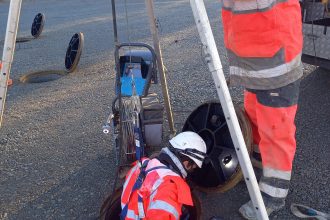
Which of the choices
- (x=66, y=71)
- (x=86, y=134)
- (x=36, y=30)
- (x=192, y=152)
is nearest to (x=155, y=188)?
(x=192, y=152)

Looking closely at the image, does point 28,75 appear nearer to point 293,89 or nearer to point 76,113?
point 76,113

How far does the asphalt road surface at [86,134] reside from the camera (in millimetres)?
3176

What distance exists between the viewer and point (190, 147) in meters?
2.81

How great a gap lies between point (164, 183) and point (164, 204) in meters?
0.15

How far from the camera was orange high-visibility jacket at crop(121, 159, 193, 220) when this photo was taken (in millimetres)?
2391

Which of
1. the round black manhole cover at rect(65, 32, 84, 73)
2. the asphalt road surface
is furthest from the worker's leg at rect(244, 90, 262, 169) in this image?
the round black manhole cover at rect(65, 32, 84, 73)

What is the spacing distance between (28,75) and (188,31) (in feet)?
13.6

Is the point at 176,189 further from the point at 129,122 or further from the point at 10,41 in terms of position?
the point at 10,41

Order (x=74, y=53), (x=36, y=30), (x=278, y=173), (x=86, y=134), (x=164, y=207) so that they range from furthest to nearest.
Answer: (x=36, y=30) → (x=74, y=53) → (x=86, y=134) → (x=278, y=173) → (x=164, y=207)

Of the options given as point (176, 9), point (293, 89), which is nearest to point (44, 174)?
point (293, 89)

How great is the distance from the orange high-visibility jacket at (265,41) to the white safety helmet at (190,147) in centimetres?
58

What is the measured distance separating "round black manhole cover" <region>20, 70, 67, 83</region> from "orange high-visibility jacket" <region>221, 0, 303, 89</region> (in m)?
4.71

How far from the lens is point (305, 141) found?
3820 millimetres

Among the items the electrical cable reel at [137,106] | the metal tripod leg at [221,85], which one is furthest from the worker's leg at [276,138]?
the electrical cable reel at [137,106]
